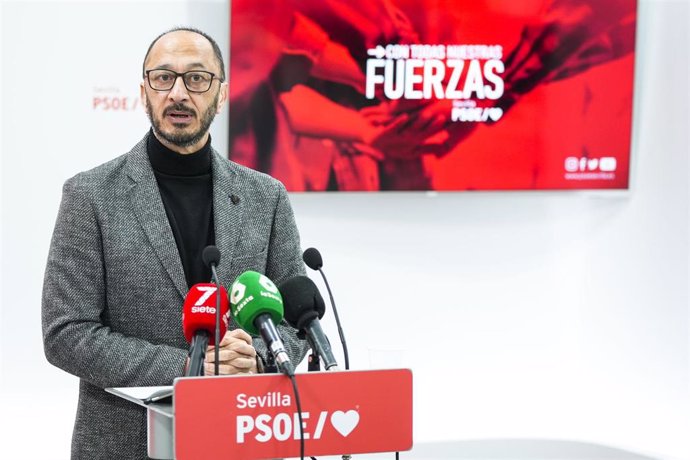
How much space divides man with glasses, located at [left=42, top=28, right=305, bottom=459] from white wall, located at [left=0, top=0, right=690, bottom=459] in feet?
→ 5.89

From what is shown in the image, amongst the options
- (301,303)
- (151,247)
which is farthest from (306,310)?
(151,247)

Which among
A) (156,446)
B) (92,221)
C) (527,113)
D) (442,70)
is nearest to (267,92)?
(442,70)

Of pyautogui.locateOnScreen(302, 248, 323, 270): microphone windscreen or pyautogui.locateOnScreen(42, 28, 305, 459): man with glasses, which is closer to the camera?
pyautogui.locateOnScreen(302, 248, 323, 270): microphone windscreen

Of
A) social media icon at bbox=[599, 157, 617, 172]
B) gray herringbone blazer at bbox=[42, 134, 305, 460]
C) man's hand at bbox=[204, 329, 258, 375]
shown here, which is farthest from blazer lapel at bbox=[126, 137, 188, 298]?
social media icon at bbox=[599, 157, 617, 172]

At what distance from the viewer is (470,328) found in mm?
4383

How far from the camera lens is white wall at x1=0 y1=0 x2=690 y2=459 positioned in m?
4.23

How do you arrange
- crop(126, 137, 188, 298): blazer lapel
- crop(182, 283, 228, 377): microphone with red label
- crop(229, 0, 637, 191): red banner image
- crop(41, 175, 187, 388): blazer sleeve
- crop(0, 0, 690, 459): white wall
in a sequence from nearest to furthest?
crop(182, 283, 228, 377): microphone with red label
crop(41, 175, 187, 388): blazer sleeve
crop(126, 137, 188, 298): blazer lapel
crop(229, 0, 637, 191): red banner image
crop(0, 0, 690, 459): white wall

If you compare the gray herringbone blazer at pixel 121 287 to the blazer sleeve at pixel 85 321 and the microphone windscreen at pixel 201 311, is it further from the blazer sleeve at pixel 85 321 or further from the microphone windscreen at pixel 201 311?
the microphone windscreen at pixel 201 311

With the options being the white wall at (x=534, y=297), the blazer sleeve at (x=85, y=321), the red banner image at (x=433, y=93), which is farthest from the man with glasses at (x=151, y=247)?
the white wall at (x=534, y=297)

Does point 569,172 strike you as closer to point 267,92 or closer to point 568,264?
point 568,264

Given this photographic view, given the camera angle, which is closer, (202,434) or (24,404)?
(202,434)

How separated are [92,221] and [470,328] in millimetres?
2634

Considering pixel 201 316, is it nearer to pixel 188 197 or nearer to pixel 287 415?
pixel 287 415

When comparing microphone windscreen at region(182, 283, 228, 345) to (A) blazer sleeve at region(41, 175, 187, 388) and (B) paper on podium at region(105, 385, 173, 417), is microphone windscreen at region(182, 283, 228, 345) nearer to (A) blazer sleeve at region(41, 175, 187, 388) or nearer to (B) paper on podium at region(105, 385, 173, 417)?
(B) paper on podium at region(105, 385, 173, 417)
